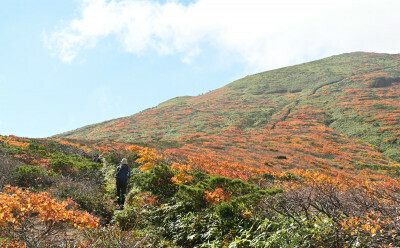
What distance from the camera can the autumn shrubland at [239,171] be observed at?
5.02 meters

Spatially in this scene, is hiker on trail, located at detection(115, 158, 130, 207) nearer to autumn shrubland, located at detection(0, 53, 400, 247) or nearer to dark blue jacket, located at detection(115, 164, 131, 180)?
dark blue jacket, located at detection(115, 164, 131, 180)

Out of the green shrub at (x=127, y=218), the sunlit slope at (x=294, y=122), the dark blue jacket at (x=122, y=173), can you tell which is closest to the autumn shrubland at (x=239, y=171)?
the green shrub at (x=127, y=218)

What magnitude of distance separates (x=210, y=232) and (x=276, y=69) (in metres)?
97.7

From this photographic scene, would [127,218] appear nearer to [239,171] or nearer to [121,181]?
[121,181]

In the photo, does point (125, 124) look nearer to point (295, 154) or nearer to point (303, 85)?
point (295, 154)

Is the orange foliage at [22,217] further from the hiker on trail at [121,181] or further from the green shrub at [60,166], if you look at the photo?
the green shrub at [60,166]

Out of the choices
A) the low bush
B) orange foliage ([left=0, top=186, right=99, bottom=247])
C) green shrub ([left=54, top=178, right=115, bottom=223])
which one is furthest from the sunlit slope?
orange foliage ([left=0, top=186, right=99, bottom=247])

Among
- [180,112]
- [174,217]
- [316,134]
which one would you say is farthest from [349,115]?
[174,217]

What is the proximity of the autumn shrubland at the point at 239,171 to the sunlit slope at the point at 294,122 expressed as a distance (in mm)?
289

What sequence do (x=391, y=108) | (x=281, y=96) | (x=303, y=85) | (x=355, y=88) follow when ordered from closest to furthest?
(x=391, y=108) → (x=355, y=88) → (x=281, y=96) → (x=303, y=85)

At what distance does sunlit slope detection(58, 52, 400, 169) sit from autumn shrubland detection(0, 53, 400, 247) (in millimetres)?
289

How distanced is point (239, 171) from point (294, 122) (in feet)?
117

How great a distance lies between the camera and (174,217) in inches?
295

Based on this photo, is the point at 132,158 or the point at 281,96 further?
the point at 281,96
